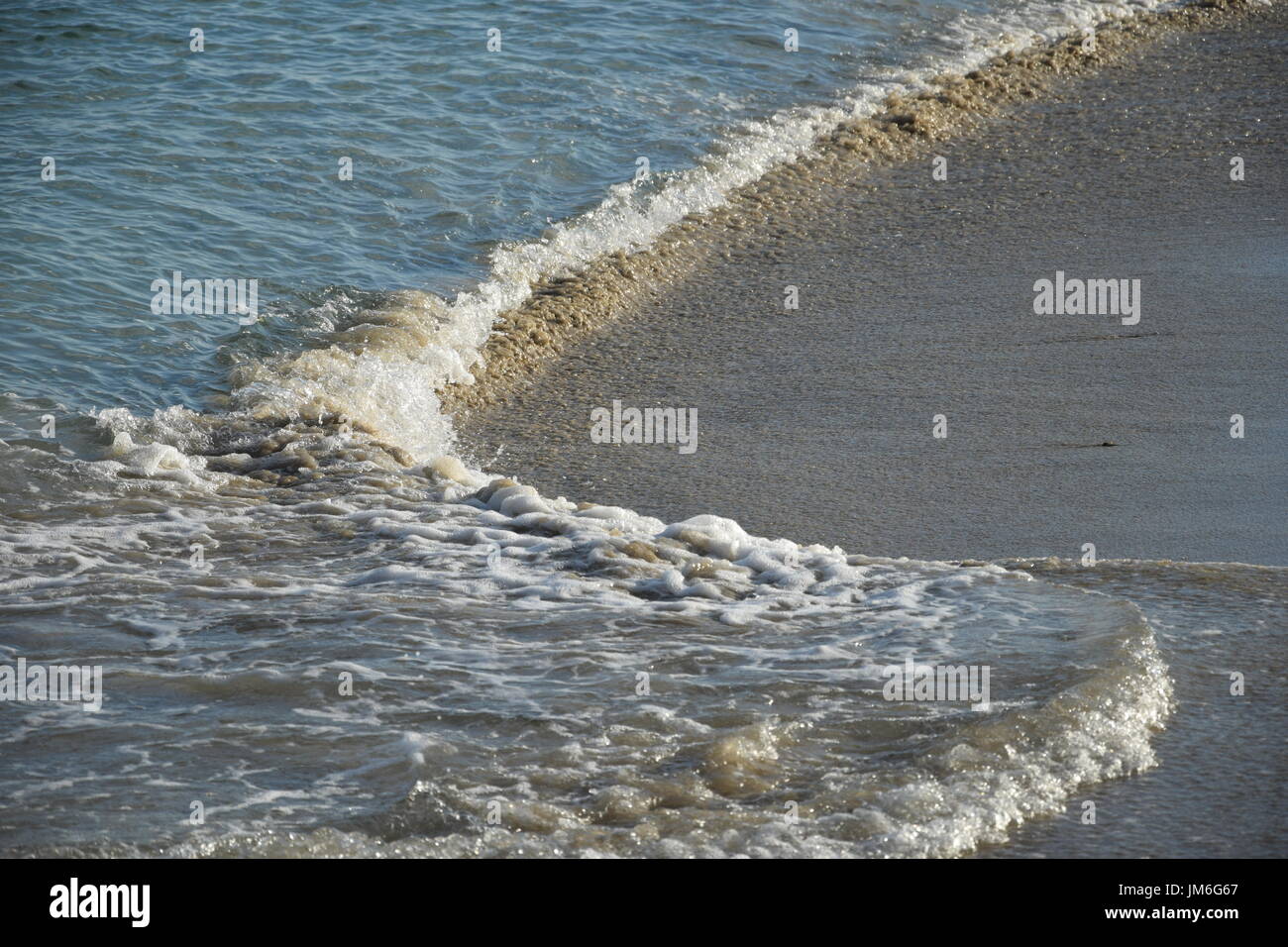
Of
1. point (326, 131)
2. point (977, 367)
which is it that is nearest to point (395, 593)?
point (977, 367)

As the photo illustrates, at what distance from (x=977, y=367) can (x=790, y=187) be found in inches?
131

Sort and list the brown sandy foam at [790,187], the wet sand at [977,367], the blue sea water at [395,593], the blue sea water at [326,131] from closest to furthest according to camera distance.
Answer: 1. the blue sea water at [395,593]
2. the wet sand at [977,367]
3. the blue sea water at [326,131]
4. the brown sandy foam at [790,187]

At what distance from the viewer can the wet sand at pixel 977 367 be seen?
591 cm

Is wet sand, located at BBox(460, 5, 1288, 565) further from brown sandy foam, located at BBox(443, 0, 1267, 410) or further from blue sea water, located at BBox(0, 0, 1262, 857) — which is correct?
blue sea water, located at BBox(0, 0, 1262, 857)

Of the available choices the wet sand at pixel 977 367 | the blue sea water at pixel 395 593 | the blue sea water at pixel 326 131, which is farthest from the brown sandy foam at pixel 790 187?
the blue sea water at pixel 326 131

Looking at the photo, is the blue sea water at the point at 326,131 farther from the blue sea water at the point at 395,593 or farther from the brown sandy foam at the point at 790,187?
the brown sandy foam at the point at 790,187

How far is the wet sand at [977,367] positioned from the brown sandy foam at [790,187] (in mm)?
117

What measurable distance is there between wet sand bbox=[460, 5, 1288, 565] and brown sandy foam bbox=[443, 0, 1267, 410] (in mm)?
117

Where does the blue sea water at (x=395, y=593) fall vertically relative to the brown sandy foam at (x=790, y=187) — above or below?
below

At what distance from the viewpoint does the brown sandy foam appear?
7.92 m

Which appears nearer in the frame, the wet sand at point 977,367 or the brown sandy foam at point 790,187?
the wet sand at point 977,367

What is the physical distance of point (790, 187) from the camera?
10.1 metres
